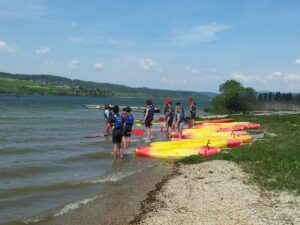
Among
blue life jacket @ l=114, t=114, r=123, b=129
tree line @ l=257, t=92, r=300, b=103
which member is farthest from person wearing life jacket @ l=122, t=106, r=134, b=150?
tree line @ l=257, t=92, r=300, b=103

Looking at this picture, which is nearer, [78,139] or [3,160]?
[3,160]

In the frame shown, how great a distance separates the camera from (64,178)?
1384 centimetres

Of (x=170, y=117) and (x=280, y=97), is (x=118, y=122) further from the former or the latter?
(x=280, y=97)

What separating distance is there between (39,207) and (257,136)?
15674mm

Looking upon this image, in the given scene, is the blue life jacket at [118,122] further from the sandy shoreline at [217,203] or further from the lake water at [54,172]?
the sandy shoreline at [217,203]

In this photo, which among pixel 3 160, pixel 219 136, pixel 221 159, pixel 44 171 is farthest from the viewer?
pixel 219 136

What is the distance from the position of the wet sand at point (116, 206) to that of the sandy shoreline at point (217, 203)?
0.34m

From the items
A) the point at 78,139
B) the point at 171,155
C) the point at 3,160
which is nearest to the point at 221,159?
the point at 171,155

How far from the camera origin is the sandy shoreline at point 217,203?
8695mm

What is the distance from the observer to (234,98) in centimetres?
6712

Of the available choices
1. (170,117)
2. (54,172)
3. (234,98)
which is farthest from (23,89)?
(54,172)

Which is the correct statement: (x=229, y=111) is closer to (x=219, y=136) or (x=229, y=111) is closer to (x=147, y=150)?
(x=219, y=136)

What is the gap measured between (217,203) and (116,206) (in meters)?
2.52

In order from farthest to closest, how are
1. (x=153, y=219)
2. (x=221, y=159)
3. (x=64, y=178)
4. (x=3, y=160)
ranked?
(x=3, y=160)
(x=221, y=159)
(x=64, y=178)
(x=153, y=219)
